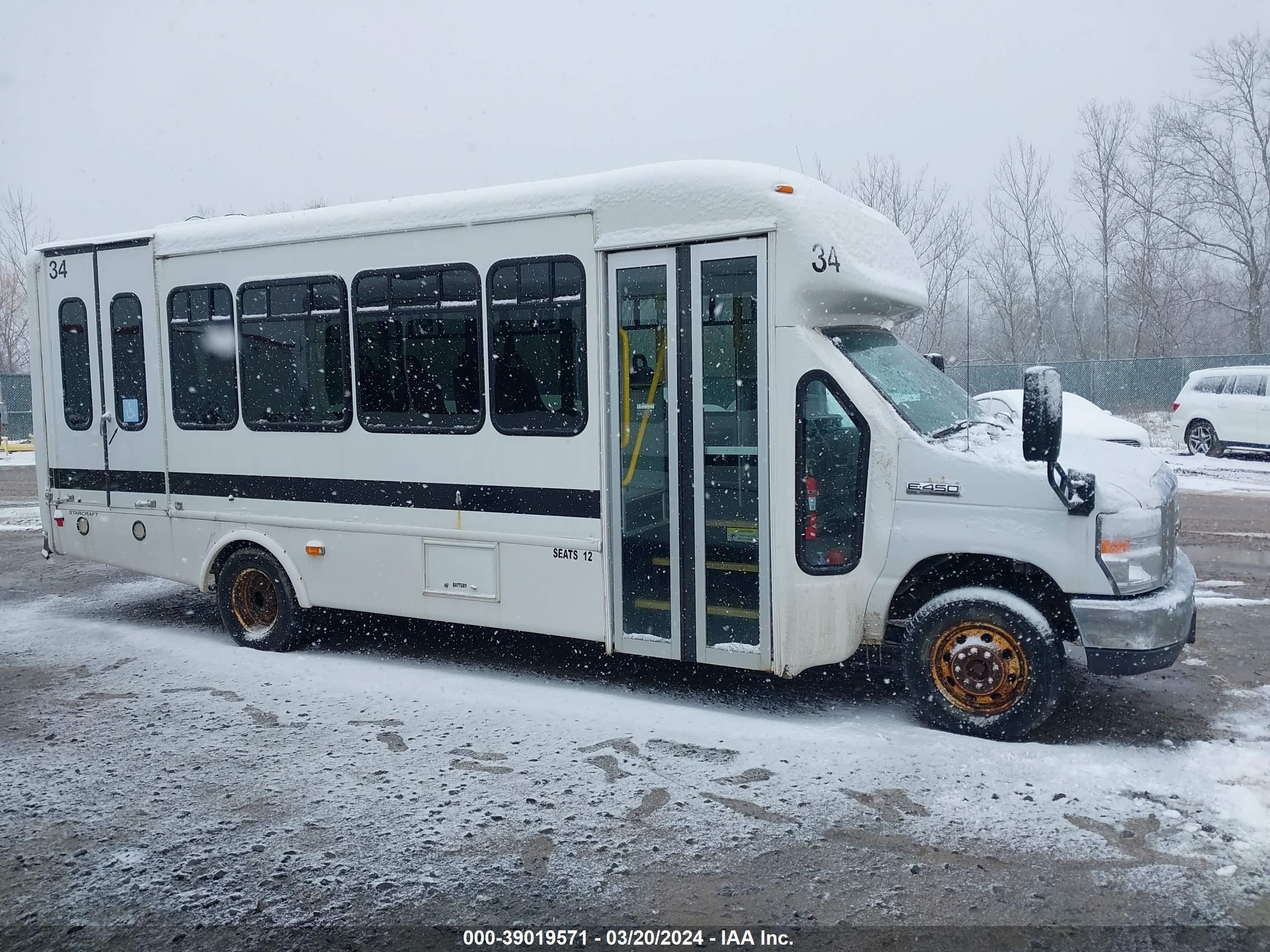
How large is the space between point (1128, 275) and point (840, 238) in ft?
110

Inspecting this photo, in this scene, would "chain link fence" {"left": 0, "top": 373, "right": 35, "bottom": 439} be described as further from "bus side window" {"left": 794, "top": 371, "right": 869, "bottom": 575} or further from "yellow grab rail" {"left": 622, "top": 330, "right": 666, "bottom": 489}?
"bus side window" {"left": 794, "top": 371, "right": 869, "bottom": 575}

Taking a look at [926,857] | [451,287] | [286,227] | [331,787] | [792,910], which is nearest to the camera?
[792,910]

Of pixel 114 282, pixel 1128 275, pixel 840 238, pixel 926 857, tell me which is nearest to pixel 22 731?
pixel 114 282

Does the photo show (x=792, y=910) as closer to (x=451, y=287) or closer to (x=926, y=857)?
(x=926, y=857)

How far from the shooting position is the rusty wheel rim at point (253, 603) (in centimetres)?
764

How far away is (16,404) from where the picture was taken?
1214 inches

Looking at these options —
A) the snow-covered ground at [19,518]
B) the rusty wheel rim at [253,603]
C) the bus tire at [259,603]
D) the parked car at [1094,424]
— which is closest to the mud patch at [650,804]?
the bus tire at [259,603]

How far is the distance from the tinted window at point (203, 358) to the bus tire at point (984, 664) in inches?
199

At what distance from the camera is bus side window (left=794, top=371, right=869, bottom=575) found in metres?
5.58

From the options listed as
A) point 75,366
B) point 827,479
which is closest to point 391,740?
point 827,479

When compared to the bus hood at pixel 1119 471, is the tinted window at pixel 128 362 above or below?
above

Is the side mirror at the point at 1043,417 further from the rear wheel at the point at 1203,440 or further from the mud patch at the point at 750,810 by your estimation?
the rear wheel at the point at 1203,440

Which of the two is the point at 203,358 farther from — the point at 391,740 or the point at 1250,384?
the point at 1250,384

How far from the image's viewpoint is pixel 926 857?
4.20 m
